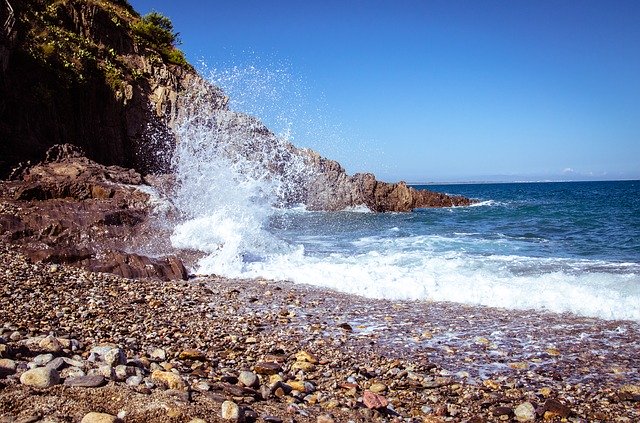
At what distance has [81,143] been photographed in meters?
21.1

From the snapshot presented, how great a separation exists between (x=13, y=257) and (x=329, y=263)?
641 centimetres

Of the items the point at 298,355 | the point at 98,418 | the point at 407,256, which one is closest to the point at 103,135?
the point at 407,256

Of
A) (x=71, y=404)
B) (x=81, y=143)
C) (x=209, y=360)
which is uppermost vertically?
(x=81, y=143)

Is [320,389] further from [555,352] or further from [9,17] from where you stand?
[9,17]

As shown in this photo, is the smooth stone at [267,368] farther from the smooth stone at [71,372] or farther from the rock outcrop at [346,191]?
the rock outcrop at [346,191]

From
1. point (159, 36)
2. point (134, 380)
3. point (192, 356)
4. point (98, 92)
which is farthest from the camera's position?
point (159, 36)

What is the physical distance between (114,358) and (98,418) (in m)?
1.25

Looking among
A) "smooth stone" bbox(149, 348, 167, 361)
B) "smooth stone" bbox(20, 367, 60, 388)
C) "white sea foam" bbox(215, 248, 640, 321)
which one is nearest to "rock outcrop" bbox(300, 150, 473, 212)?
"white sea foam" bbox(215, 248, 640, 321)

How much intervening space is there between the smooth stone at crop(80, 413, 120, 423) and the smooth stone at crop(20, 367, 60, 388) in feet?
1.79

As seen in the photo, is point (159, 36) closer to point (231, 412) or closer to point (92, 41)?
point (92, 41)

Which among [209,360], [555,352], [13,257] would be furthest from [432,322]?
[13,257]

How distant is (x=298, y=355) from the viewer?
4887mm

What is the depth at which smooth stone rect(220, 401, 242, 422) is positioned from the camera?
2.85 m

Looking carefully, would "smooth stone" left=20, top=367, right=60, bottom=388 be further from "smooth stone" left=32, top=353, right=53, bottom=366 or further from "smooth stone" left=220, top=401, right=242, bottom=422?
"smooth stone" left=220, top=401, right=242, bottom=422
